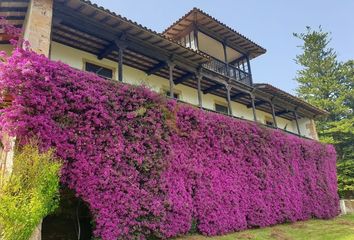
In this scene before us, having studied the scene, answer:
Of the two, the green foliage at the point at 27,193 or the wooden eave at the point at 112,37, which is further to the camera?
the wooden eave at the point at 112,37

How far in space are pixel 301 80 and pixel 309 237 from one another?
20958 mm

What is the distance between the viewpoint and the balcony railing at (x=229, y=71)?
16353 mm

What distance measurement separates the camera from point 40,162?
614 centimetres

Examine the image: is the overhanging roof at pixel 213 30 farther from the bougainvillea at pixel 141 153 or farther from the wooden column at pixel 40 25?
the wooden column at pixel 40 25

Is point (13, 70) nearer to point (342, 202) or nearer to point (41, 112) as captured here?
point (41, 112)

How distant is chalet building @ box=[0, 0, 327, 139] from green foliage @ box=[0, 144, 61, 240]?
3.68 metres

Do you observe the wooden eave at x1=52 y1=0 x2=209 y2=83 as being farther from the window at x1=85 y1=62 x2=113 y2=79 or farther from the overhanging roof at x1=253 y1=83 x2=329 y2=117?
the overhanging roof at x1=253 y1=83 x2=329 y2=117

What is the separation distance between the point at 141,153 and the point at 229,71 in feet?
32.6

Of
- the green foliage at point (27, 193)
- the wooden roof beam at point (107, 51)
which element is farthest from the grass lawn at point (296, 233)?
the wooden roof beam at point (107, 51)

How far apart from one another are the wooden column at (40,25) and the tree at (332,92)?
23.3 meters

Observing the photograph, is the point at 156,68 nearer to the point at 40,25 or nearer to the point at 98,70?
the point at 98,70

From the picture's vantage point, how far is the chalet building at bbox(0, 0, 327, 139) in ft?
32.1

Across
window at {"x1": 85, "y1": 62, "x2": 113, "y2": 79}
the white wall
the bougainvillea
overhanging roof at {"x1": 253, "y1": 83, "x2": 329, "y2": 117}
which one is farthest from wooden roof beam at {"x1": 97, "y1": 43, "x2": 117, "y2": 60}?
overhanging roof at {"x1": 253, "y1": 83, "x2": 329, "y2": 117}

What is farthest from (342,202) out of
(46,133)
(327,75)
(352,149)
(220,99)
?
(46,133)
